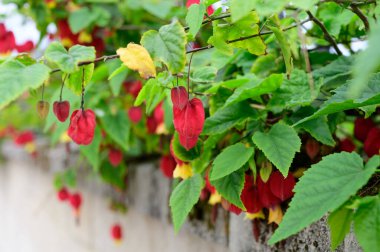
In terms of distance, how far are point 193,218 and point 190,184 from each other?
1.60 feet

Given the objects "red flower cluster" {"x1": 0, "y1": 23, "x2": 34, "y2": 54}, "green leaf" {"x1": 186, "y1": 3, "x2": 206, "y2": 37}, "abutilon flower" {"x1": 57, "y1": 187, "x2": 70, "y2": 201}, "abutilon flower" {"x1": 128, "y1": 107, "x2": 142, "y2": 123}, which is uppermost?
"red flower cluster" {"x1": 0, "y1": 23, "x2": 34, "y2": 54}

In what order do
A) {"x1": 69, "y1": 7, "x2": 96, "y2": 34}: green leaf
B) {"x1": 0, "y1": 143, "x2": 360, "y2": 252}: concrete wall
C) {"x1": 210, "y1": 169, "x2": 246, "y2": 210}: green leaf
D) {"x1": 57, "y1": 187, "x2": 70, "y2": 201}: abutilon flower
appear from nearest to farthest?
1. {"x1": 210, "y1": 169, "x2": 246, "y2": 210}: green leaf
2. {"x1": 0, "y1": 143, "x2": 360, "y2": 252}: concrete wall
3. {"x1": 69, "y1": 7, "x2": 96, "y2": 34}: green leaf
4. {"x1": 57, "y1": 187, "x2": 70, "y2": 201}: abutilon flower

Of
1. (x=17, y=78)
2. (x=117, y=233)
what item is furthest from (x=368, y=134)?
(x=117, y=233)

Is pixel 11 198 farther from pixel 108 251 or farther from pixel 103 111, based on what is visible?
pixel 103 111

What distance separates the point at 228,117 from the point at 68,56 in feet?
0.91

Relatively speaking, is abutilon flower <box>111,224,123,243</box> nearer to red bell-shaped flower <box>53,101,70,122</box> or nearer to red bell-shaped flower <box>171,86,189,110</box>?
red bell-shaped flower <box>53,101,70,122</box>

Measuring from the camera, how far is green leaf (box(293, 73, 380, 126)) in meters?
0.61

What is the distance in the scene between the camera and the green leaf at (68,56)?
63 cm

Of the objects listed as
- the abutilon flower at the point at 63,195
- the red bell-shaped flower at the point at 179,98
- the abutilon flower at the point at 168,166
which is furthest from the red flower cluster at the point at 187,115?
the abutilon flower at the point at 63,195

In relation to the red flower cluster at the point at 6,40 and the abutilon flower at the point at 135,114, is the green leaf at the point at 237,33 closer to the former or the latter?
the abutilon flower at the point at 135,114

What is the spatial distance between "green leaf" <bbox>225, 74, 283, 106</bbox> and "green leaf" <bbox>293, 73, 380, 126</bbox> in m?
0.10

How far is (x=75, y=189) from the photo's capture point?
76.3 inches

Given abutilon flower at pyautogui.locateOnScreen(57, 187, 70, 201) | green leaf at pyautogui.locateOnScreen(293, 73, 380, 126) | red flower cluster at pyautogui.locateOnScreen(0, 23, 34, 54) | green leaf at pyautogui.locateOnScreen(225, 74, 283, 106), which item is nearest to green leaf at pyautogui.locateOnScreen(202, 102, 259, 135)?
green leaf at pyautogui.locateOnScreen(225, 74, 283, 106)

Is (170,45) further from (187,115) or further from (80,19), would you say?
(80,19)
